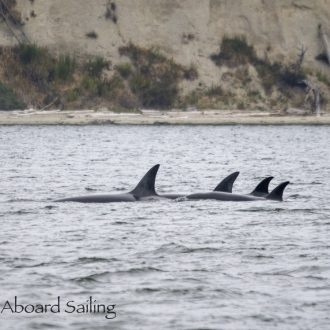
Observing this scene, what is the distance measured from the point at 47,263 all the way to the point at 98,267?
0.93 meters

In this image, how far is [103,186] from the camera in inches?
1380

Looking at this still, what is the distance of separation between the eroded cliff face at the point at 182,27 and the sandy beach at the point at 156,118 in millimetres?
5749

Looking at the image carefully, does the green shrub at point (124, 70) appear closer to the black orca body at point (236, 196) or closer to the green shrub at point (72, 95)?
the green shrub at point (72, 95)

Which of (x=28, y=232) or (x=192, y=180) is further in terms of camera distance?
(x=192, y=180)

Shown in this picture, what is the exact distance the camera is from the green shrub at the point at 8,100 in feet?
270

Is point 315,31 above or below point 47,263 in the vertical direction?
above

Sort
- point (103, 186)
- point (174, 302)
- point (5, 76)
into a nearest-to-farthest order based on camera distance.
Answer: point (174, 302), point (103, 186), point (5, 76)

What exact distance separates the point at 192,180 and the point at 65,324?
77.5ft

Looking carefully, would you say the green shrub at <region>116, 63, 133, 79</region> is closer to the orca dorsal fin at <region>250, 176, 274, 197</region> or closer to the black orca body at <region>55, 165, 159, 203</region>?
the orca dorsal fin at <region>250, 176, 274, 197</region>

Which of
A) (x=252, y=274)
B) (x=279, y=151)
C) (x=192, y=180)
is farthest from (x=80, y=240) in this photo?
(x=279, y=151)

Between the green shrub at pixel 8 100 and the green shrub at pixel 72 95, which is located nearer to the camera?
the green shrub at pixel 8 100

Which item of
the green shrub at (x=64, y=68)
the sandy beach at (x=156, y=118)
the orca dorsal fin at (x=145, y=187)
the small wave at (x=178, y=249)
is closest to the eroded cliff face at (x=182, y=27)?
the green shrub at (x=64, y=68)

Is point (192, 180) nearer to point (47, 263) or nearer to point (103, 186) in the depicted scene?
point (103, 186)

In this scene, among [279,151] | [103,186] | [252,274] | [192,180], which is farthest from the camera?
[279,151]
